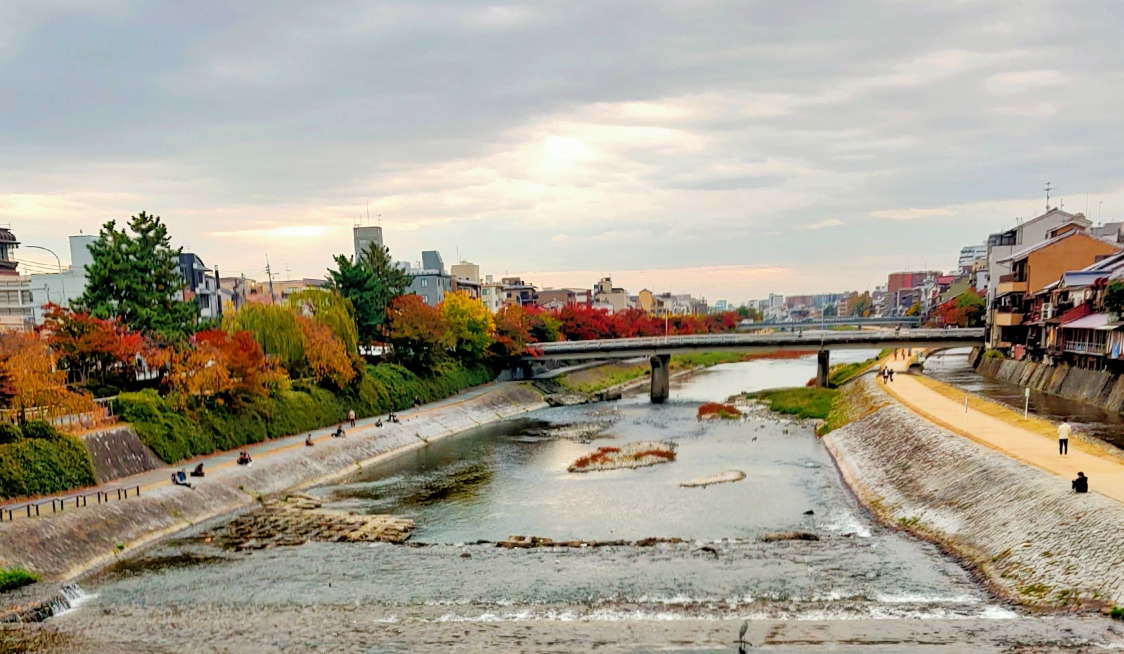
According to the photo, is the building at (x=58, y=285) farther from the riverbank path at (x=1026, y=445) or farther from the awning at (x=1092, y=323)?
the awning at (x=1092, y=323)

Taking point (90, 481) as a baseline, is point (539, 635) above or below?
below

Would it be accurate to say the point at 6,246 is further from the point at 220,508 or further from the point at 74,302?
the point at 220,508

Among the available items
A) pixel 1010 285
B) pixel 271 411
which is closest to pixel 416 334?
pixel 271 411

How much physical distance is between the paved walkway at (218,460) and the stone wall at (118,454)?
0.38 m

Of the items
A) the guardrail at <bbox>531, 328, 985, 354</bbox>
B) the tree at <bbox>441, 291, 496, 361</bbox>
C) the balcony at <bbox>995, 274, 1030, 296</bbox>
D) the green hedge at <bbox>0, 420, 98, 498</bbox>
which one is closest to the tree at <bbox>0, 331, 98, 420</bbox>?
the green hedge at <bbox>0, 420, 98, 498</bbox>

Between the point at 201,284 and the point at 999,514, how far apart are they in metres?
78.9

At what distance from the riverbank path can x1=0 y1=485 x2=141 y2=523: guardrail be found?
33419 millimetres

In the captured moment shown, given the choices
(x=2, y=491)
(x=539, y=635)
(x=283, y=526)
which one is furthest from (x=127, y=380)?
(x=539, y=635)

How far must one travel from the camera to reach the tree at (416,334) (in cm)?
5888

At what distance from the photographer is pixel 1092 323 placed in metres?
43.6

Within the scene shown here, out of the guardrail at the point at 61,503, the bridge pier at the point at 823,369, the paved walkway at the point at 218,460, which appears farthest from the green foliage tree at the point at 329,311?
the bridge pier at the point at 823,369

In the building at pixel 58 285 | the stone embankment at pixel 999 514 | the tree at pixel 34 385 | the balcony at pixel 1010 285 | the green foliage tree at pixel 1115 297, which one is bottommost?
the stone embankment at pixel 999 514

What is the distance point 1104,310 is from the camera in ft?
147

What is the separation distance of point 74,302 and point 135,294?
3.09 meters
